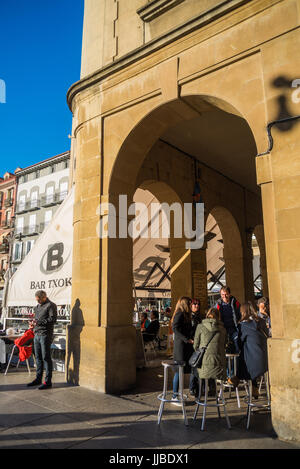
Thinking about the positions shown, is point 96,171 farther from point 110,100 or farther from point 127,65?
point 127,65

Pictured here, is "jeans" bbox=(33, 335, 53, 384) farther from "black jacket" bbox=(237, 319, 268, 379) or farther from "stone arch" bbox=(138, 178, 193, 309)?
"stone arch" bbox=(138, 178, 193, 309)

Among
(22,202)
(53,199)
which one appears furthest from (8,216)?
(53,199)

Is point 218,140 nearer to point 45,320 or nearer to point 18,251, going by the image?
point 45,320

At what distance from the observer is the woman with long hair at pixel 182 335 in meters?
5.17

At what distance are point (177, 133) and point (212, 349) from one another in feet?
18.8

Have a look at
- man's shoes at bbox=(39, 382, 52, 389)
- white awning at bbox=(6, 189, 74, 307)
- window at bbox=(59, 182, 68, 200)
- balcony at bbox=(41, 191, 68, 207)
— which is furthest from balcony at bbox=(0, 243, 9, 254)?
man's shoes at bbox=(39, 382, 52, 389)

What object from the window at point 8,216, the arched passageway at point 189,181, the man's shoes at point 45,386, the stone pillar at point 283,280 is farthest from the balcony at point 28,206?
the stone pillar at point 283,280

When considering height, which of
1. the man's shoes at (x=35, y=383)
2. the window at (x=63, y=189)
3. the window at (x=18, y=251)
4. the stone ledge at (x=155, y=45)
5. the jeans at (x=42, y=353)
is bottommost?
the man's shoes at (x=35, y=383)

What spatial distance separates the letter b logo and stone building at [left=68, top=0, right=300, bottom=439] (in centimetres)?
113

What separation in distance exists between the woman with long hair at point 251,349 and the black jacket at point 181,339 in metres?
0.78

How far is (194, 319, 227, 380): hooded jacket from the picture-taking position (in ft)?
13.8

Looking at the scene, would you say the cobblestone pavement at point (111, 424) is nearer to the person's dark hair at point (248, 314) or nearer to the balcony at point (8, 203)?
the person's dark hair at point (248, 314)

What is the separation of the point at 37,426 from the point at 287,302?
339 centimetres

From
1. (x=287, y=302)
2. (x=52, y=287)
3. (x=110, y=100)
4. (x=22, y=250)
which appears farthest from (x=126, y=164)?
(x=22, y=250)
